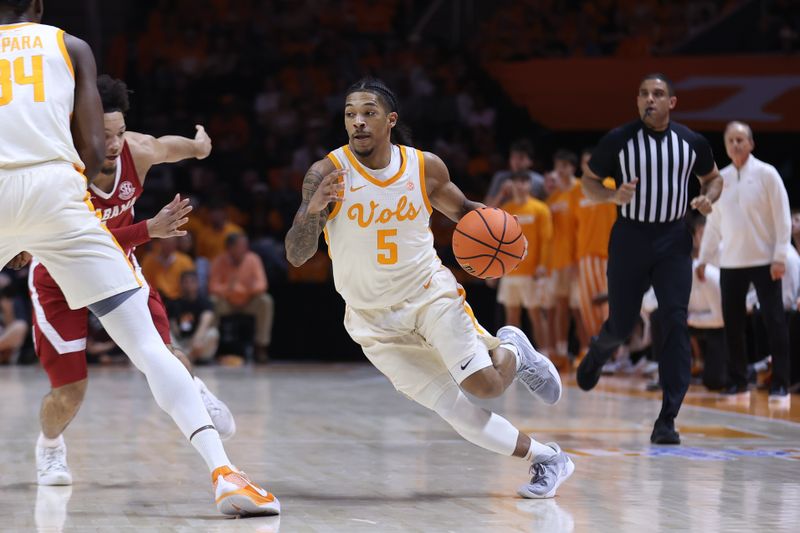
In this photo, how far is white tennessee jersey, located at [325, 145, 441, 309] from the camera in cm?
520

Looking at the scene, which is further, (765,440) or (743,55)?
(743,55)

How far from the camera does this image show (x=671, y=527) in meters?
4.32

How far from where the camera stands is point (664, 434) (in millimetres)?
6734

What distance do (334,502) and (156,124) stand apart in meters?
12.7

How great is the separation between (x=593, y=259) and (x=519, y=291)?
41.0 inches

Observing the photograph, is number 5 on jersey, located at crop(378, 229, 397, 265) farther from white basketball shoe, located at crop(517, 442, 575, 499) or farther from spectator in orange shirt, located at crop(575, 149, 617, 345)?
spectator in orange shirt, located at crop(575, 149, 617, 345)

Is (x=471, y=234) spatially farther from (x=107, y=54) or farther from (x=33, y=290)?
(x=107, y=54)

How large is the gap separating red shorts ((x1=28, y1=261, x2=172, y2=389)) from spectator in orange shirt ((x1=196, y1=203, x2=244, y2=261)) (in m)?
9.24

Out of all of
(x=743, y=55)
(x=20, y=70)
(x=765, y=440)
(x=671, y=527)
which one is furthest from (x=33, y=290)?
(x=743, y=55)

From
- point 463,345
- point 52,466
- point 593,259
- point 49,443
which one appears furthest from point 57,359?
point 593,259

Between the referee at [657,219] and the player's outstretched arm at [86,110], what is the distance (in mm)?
3217

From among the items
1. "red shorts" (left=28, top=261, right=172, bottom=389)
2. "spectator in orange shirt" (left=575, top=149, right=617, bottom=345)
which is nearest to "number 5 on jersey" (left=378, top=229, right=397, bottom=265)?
"red shorts" (left=28, top=261, right=172, bottom=389)

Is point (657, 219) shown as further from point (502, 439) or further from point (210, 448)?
point (210, 448)

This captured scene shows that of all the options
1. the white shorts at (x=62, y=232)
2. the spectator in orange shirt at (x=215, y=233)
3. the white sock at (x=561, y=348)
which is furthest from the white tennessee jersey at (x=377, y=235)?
the spectator in orange shirt at (x=215, y=233)
